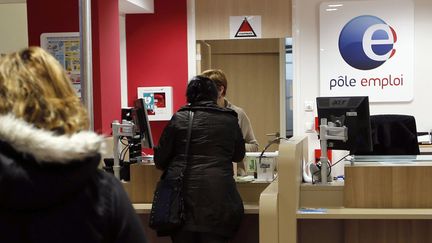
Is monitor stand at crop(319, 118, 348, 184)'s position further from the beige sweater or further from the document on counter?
the beige sweater

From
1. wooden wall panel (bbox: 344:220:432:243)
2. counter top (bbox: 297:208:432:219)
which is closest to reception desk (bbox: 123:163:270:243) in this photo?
counter top (bbox: 297:208:432:219)

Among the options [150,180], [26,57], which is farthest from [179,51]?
[26,57]

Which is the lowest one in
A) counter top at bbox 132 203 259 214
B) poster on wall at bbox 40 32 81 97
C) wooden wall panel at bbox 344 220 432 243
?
wooden wall panel at bbox 344 220 432 243

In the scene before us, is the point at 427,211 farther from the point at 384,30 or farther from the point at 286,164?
the point at 384,30

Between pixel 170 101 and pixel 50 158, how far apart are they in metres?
5.38

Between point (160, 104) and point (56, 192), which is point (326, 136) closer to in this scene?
point (56, 192)

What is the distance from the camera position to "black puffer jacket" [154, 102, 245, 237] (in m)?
3.14

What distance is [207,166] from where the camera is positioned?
3162 mm

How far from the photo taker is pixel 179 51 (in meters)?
6.59

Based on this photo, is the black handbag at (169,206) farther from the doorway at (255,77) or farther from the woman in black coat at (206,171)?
the doorway at (255,77)

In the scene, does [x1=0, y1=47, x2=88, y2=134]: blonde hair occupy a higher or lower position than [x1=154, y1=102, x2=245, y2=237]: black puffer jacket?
higher

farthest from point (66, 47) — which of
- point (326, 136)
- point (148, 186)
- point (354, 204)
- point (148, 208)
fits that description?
point (354, 204)

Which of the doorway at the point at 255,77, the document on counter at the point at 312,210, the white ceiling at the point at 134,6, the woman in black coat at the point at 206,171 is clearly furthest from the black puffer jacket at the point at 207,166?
the doorway at the point at 255,77

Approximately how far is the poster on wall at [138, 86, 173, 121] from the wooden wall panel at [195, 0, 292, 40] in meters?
0.74
